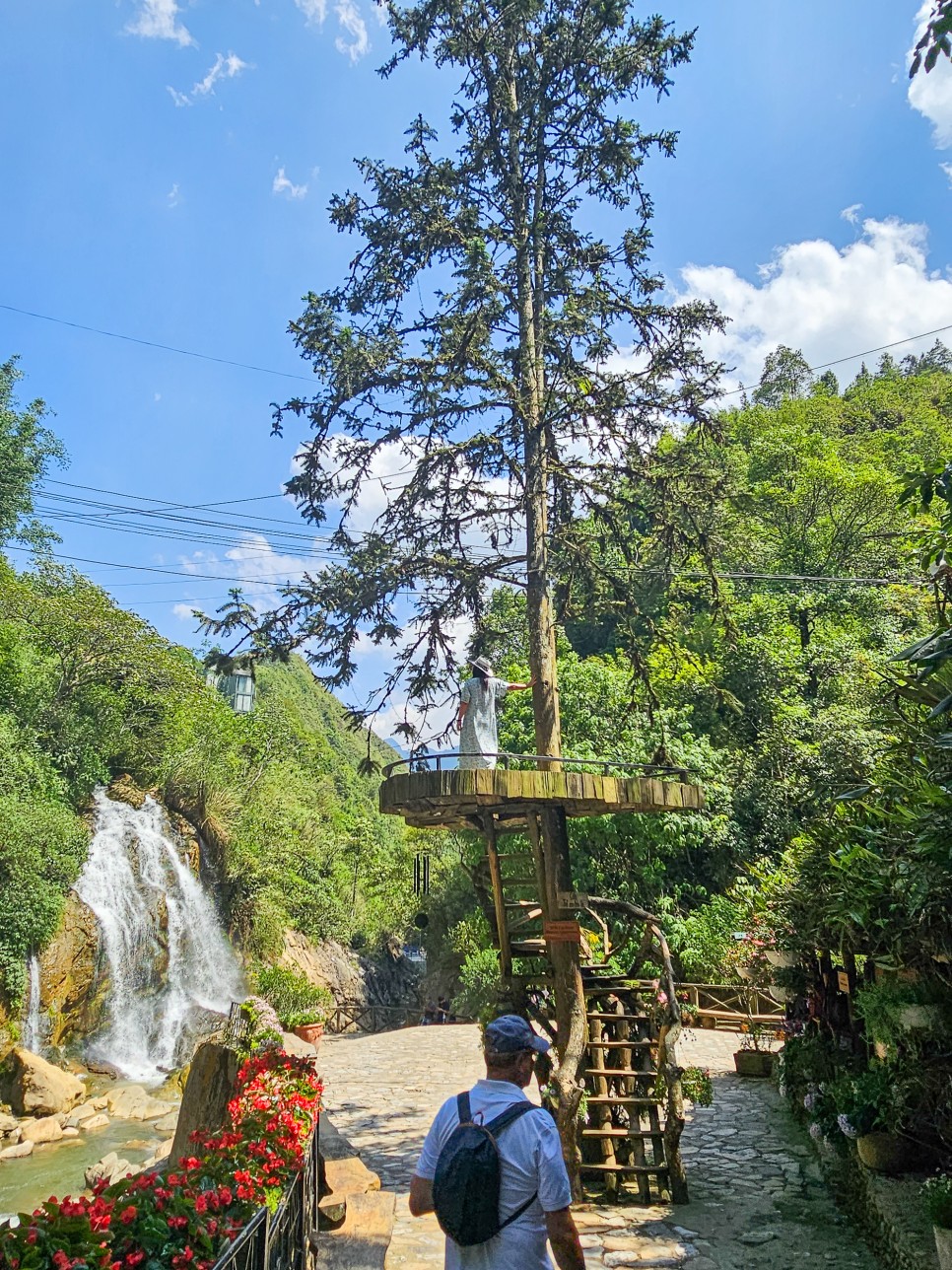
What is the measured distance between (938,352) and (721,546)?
3239 inches

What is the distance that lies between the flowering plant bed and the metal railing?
2.7 inches

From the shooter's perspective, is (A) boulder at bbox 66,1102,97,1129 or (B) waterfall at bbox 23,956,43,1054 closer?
(A) boulder at bbox 66,1102,97,1129

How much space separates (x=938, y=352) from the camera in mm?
76812

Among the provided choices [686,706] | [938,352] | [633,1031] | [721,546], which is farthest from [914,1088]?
[938,352]

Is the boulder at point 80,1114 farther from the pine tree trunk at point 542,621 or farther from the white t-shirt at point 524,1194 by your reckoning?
the white t-shirt at point 524,1194

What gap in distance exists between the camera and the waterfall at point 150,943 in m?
17.6

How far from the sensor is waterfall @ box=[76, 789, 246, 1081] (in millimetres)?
17641

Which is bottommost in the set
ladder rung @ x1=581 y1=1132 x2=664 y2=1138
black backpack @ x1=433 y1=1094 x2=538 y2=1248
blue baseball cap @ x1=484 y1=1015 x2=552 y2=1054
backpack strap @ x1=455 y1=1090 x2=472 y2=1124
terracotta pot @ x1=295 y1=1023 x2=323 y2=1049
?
terracotta pot @ x1=295 y1=1023 x2=323 y2=1049

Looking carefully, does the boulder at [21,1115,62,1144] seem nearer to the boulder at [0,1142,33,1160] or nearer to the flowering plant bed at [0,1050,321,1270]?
the boulder at [0,1142,33,1160]

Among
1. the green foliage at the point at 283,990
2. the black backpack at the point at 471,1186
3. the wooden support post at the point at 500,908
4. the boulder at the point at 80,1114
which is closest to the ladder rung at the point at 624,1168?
the wooden support post at the point at 500,908

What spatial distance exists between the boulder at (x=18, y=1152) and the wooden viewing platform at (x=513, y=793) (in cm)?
974

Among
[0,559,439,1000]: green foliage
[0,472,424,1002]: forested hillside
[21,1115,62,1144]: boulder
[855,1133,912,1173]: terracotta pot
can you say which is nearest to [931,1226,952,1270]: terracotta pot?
[855,1133,912,1173]: terracotta pot

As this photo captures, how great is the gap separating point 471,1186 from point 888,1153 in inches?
172

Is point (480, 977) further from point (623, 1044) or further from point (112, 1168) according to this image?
point (623, 1044)
